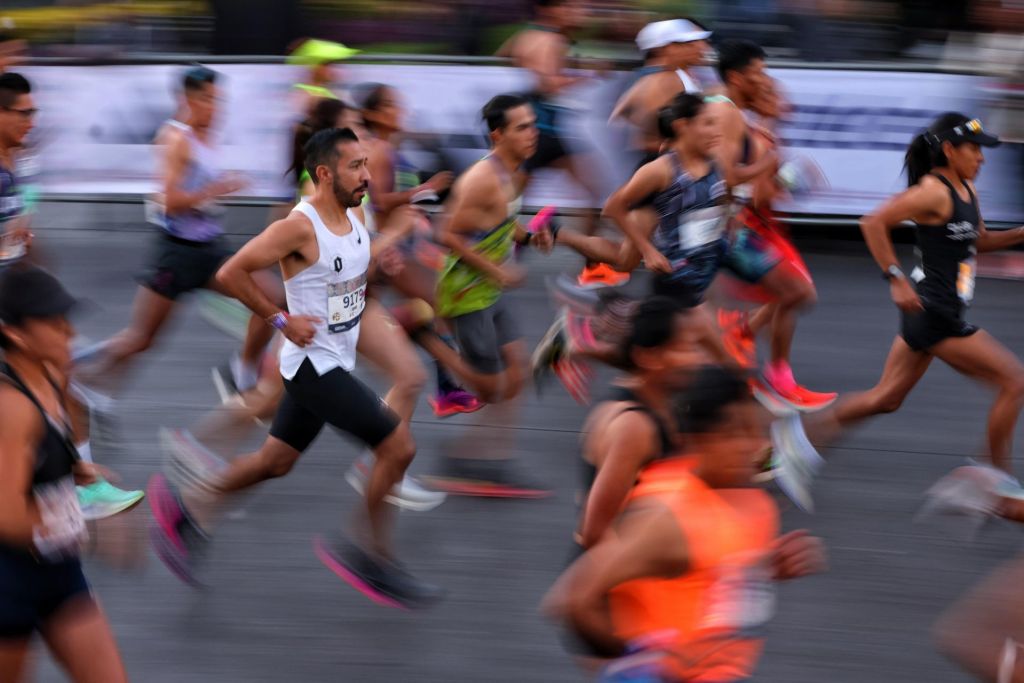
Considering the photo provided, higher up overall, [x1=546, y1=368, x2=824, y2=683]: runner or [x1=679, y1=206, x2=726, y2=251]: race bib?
[x1=546, y1=368, x2=824, y2=683]: runner

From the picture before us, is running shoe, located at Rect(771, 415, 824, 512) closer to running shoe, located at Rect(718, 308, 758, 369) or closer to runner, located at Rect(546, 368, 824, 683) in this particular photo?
running shoe, located at Rect(718, 308, 758, 369)

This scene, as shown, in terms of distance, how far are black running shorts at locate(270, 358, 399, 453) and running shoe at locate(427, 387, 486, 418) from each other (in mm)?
1642

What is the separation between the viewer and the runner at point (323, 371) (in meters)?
4.96

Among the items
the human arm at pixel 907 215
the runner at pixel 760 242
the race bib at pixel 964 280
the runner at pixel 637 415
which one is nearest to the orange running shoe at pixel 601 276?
the runner at pixel 760 242

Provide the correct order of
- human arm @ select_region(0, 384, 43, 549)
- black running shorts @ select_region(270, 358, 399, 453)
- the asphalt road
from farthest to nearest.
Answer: black running shorts @ select_region(270, 358, 399, 453)
the asphalt road
human arm @ select_region(0, 384, 43, 549)

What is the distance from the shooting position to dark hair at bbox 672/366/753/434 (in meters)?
3.07

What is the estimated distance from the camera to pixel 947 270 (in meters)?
5.73

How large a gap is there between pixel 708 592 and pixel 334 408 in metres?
2.24

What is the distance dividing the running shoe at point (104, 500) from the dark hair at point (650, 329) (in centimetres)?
250

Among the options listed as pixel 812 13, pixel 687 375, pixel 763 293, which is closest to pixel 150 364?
pixel 763 293

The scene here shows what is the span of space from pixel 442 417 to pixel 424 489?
0.90m

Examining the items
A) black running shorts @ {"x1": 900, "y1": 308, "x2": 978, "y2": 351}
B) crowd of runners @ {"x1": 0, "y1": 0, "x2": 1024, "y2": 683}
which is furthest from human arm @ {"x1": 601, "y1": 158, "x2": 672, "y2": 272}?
black running shorts @ {"x1": 900, "y1": 308, "x2": 978, "y2": 351}

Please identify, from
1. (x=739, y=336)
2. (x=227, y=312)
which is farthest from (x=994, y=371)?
(x=227, y=312)

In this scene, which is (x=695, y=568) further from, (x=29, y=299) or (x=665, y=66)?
(x=665, y=66)
